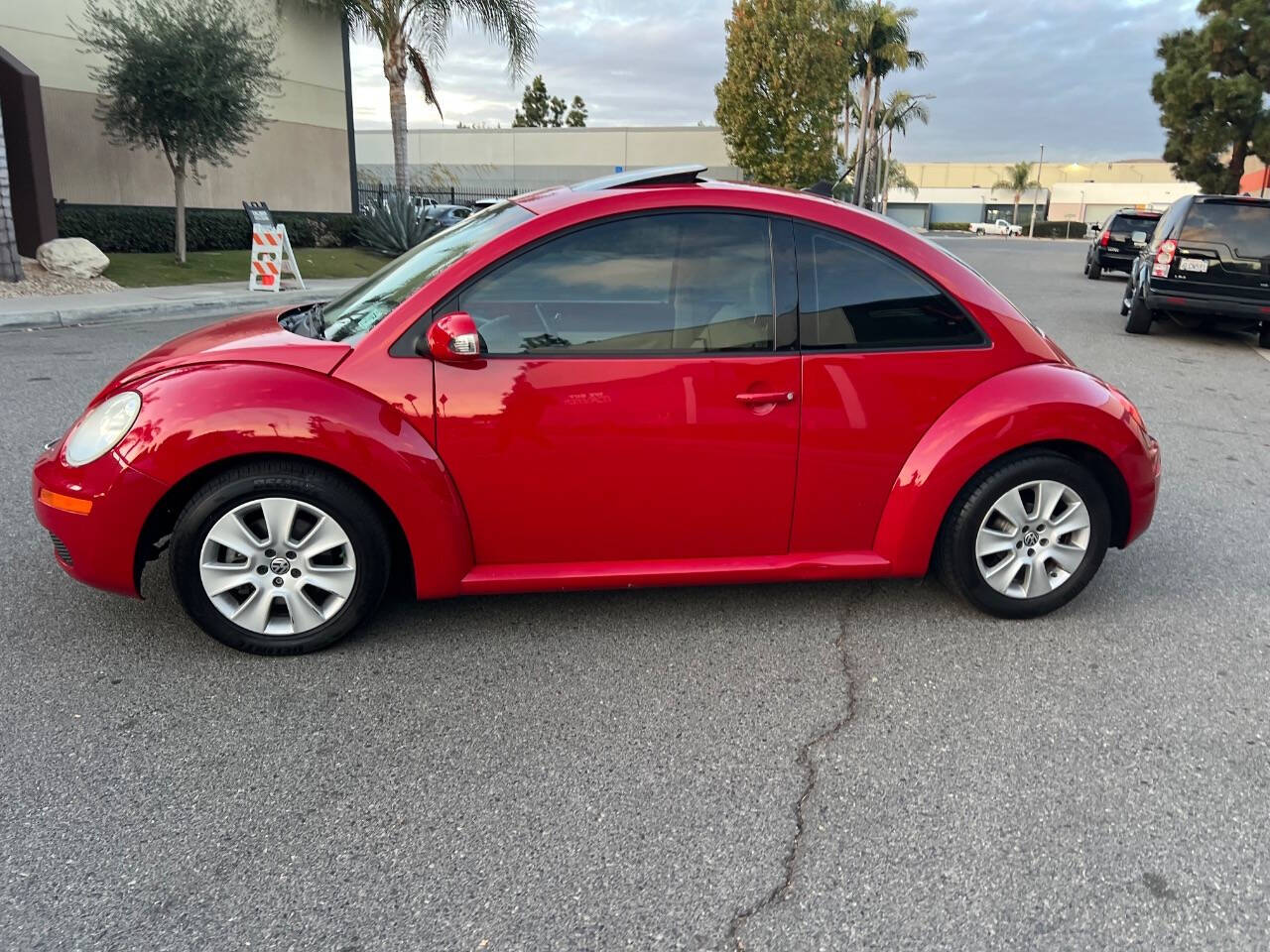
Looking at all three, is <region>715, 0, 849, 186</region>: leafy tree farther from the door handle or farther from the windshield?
the door handle

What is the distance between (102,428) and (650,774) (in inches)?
86.4

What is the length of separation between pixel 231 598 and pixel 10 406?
4878 mm

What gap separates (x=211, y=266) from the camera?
59.5 feet

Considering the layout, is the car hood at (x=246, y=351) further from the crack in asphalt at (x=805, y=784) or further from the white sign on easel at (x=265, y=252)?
the white sign on easel at (x=265, y=252)

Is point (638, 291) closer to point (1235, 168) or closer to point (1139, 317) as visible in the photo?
point (1139, 317)

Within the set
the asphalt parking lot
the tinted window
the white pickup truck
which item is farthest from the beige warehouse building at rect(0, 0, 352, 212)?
the white pickup truck

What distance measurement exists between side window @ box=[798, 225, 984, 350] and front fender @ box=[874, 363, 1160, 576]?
10.5 inches

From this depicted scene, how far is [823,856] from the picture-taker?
2420 millimetres

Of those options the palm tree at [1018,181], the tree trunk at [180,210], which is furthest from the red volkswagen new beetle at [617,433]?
the palm tree at [1018,181]

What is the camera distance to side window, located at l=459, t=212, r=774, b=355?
11.0 feet

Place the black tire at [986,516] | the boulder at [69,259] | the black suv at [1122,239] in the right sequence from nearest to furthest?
the black tire at [986,516] → the boulder at [69,259] → the black suv at [1122,239]

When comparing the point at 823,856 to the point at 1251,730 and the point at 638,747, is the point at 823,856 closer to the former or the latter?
the point at 638,747

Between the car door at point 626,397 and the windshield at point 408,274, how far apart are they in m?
0.27

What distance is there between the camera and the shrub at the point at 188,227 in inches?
680
